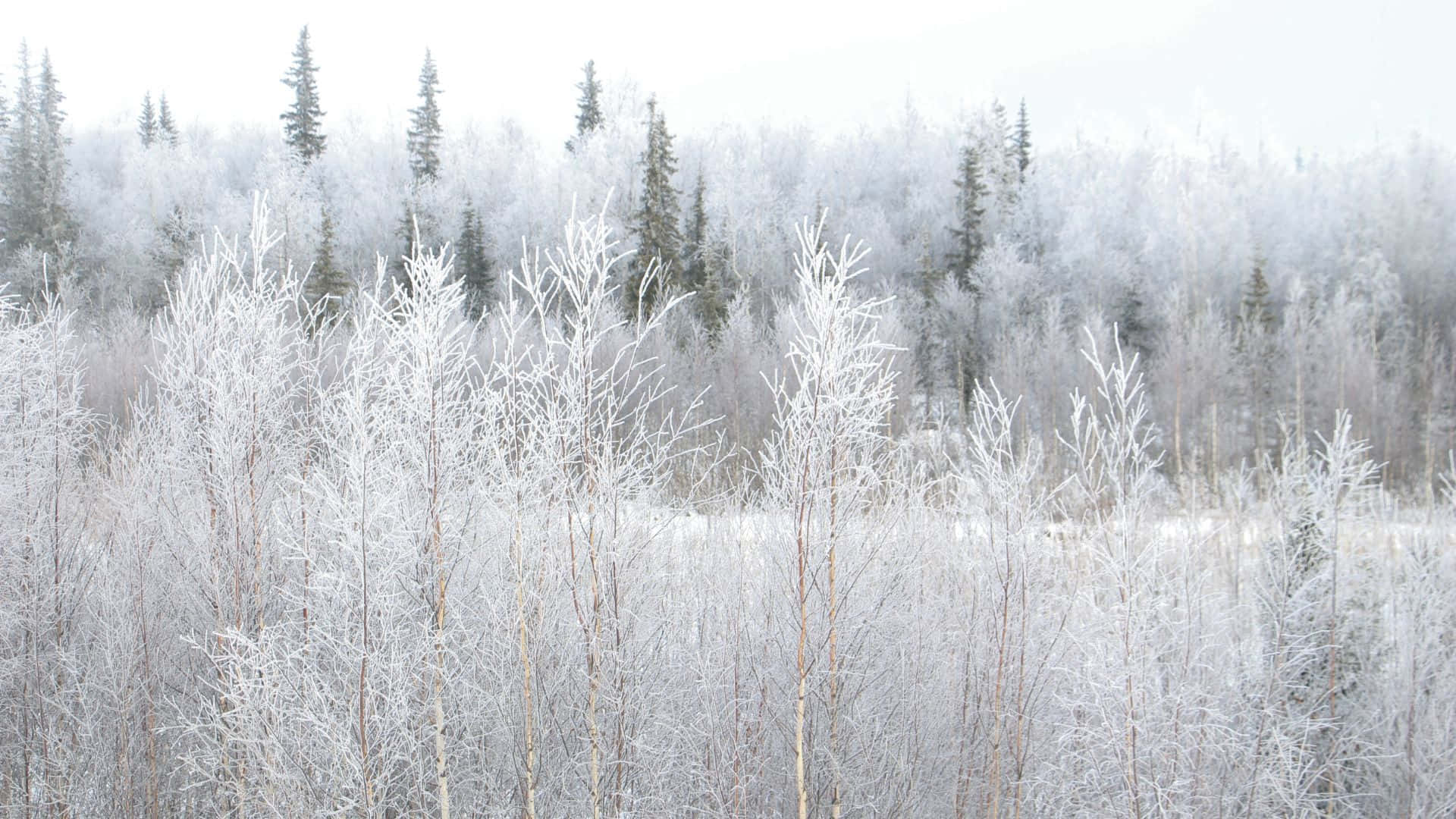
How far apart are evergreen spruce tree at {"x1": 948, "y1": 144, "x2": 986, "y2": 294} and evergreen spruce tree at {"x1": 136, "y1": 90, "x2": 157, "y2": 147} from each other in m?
51.2

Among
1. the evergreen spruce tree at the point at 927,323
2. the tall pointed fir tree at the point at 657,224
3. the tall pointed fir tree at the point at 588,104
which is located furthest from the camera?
the tall pointed fir tree at the point at 588,104

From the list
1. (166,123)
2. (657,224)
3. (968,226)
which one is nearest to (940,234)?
(968,226)

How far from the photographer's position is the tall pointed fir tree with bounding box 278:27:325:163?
50938 mm

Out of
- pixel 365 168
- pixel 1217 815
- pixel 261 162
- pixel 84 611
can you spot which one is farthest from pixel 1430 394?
pixel 261 162

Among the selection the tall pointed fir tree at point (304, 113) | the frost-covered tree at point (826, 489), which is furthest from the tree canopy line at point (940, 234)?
the frost-covered tree at point (826, 489)

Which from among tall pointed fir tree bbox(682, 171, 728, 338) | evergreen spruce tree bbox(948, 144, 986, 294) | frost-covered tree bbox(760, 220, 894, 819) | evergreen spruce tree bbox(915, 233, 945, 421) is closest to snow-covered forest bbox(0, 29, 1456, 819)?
frost-covered tree bbox(760, 220, 894, 819)

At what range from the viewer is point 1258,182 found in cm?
4991

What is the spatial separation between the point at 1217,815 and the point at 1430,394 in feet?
94.6

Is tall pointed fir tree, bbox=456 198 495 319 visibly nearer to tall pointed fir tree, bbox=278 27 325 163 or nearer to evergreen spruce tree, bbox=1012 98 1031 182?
tall pointed fir tree, bbox=278 27 325 163

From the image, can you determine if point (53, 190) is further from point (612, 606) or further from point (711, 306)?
point (612, 606)

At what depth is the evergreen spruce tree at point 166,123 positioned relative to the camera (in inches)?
2136

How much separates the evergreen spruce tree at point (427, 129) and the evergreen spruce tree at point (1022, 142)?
34470 mm

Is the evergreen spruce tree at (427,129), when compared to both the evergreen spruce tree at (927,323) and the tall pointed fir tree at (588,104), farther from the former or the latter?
the evergreen spruce tree at (927,323)

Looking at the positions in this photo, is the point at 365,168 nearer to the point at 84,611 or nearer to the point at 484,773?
the point at 84,611
